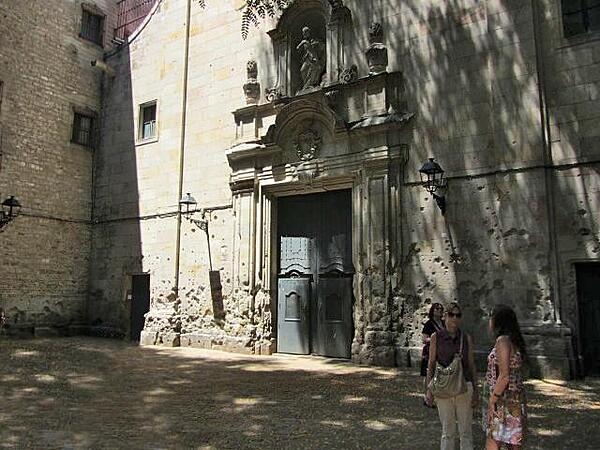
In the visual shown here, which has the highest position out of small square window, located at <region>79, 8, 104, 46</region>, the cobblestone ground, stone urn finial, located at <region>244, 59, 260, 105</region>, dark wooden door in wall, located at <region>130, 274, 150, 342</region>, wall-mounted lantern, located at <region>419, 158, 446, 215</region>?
small square window, located at <region>79, 8, 104, 46</region>

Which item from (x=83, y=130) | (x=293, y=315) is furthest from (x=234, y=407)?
(x=83, y=130)

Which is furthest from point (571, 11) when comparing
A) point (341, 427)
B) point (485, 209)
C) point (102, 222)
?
point (102, 222)

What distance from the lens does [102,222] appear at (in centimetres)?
1605

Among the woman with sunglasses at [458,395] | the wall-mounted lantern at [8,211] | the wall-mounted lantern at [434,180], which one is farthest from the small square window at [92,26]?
the woman with sunglasses at [458,395]

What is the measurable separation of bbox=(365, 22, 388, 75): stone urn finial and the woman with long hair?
830 cm

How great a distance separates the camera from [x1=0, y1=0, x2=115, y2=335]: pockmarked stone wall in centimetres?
1452

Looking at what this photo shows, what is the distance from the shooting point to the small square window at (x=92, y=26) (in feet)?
55.9

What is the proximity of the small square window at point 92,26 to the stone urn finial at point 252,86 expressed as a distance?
6886 mm

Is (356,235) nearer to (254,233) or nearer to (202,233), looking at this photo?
(254,233)

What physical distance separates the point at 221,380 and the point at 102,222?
29.7 ft

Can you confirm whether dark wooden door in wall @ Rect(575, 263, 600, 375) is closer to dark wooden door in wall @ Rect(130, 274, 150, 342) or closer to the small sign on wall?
the small sign on wall

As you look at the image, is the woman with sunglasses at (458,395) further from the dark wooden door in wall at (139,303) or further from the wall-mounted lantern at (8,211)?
the wall-mounted lantern at (8,211)

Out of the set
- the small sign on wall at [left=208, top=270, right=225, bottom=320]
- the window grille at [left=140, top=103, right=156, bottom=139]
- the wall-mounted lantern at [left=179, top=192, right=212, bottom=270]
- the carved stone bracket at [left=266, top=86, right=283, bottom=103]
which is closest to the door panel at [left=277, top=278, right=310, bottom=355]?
the small sign on wall at [left=208, top=270, right=225, bottom=320]

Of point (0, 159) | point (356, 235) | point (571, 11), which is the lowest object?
point (356, 235)
